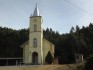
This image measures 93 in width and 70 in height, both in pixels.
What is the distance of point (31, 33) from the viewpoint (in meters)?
43.6

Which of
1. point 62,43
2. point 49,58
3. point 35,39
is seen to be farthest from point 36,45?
point 62,43

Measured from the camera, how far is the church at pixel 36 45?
42.5 meters

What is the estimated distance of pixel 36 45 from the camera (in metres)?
42.7

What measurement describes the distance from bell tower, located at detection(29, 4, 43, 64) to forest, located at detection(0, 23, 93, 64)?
52.0 ft

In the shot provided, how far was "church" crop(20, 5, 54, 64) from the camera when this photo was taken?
42.5m

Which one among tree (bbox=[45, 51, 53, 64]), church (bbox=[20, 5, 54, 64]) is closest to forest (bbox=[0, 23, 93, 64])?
church (bbox=[20, 5, 54, 64])

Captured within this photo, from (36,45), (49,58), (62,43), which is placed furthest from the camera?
(62,43)

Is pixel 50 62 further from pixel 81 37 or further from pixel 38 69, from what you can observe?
pixel 81 37

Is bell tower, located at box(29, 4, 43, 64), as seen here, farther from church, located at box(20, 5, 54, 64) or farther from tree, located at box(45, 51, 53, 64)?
tree, located at box(45, 51, 53, 64)

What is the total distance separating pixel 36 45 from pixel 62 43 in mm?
22759

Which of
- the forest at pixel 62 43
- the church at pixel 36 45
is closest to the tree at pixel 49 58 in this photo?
the church at pixel 36 45

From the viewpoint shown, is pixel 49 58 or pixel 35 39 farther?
pixel 35 39

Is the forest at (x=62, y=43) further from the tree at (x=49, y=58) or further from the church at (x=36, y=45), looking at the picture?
the tree at (x=49, y=58)

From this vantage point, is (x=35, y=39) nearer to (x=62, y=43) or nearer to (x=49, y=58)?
(x=49, y=58)
